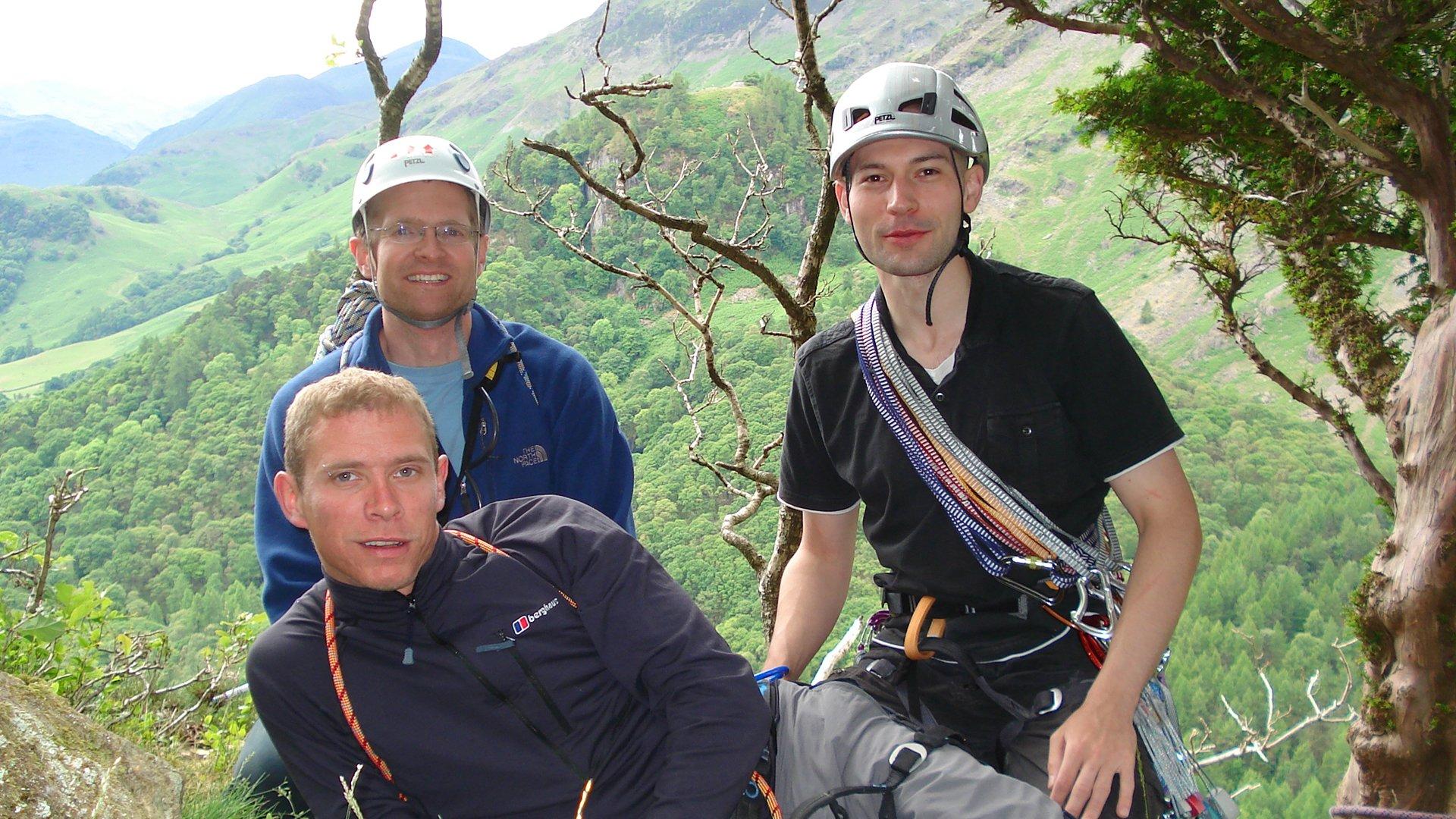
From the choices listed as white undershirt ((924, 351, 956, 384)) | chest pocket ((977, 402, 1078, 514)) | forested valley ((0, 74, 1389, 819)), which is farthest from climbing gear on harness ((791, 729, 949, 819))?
forested valley ((0, 74, 1389, 819))

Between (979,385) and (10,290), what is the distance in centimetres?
16204

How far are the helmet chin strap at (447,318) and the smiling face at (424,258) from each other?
11 millimetres

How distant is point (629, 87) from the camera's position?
5.61m

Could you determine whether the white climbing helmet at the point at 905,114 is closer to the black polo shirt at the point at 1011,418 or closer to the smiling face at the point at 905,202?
the smiling face at the point at 905,202

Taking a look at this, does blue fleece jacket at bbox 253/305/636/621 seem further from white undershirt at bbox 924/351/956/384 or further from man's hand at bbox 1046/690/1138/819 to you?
man's hand at bbox 1046/690/1138/819

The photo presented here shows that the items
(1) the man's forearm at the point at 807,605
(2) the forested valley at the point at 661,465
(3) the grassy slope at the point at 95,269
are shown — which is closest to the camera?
(1) the man's forearm at the point at 807,605

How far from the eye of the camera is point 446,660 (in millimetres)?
2238

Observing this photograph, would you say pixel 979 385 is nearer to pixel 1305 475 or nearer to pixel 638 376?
pixel 638 376

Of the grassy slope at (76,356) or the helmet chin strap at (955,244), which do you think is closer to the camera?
the helmet chin strap at (955,244)

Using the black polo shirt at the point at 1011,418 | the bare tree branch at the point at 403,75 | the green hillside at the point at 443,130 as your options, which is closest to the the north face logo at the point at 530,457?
the black polo shirt at the point at 1011,418

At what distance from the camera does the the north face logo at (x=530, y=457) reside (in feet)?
10.6

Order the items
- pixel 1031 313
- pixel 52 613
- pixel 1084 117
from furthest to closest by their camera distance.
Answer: pixel 1084 117, pixel 52 613, pixel 1031 313

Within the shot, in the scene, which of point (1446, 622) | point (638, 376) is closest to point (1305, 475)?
point (638, 376)

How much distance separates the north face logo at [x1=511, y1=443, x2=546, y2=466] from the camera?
323 centimetres
